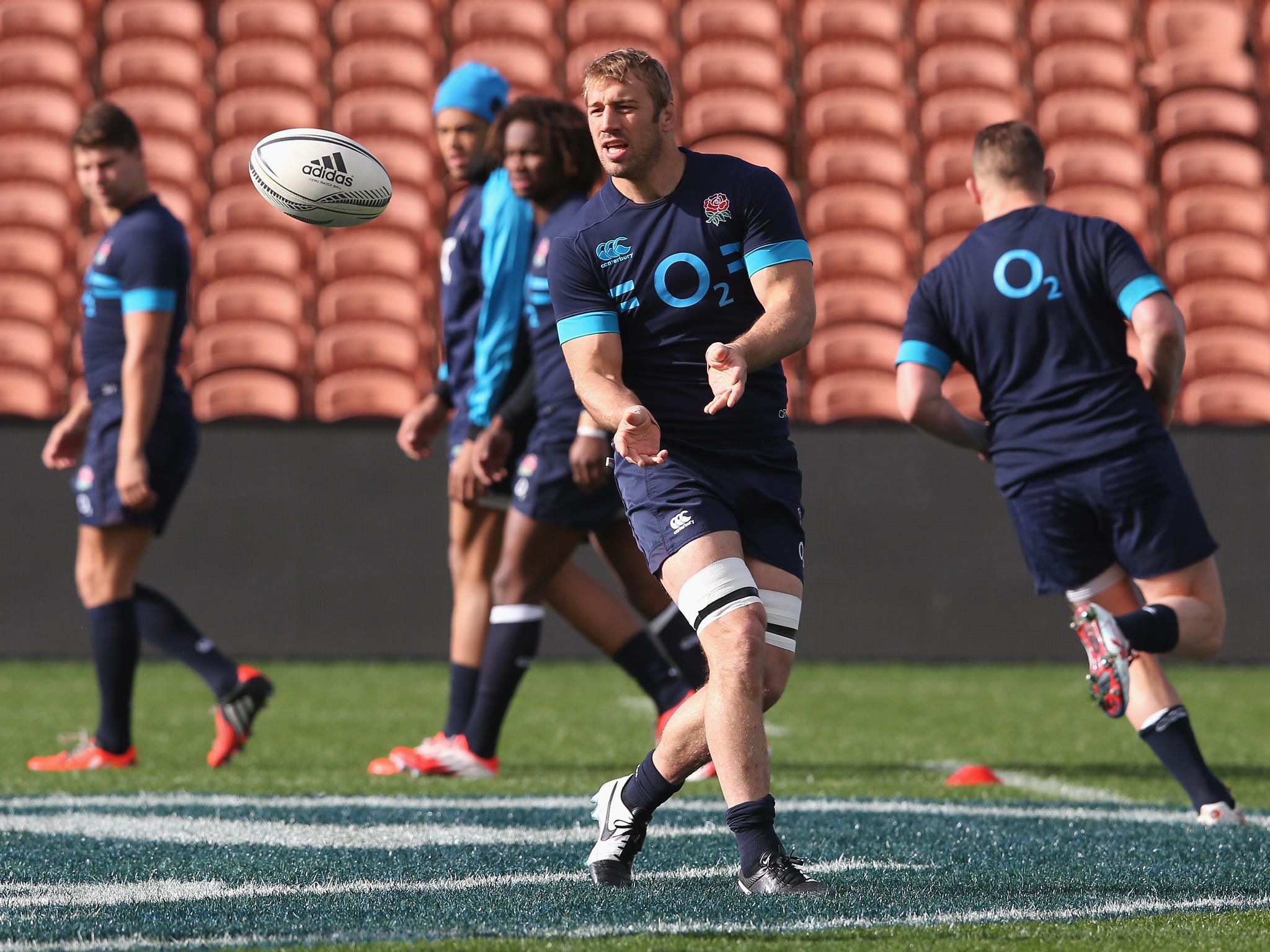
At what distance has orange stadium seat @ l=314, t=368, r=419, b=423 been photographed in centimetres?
1018

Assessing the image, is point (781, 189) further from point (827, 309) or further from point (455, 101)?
point (827, 309)

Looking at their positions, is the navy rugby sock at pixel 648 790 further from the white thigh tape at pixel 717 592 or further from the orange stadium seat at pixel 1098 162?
Result: the orange stadium seat at pixel 1098 162

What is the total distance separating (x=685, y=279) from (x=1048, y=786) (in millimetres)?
2549

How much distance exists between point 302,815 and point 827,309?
7352mm

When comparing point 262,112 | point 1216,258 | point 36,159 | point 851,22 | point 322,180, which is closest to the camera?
point 322,180

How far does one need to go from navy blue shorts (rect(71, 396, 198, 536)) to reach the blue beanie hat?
1393 millimetres

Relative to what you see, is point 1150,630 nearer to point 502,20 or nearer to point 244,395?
point 244,395

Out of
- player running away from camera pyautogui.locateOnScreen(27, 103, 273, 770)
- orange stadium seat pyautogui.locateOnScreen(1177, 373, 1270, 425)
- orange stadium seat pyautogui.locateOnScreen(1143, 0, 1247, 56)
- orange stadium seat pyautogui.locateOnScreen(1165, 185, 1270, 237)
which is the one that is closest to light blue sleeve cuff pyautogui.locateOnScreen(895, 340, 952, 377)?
player running away from camera pyautogui.locateOnScreen(27, 103, 273, 770)

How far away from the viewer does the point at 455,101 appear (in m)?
5.44

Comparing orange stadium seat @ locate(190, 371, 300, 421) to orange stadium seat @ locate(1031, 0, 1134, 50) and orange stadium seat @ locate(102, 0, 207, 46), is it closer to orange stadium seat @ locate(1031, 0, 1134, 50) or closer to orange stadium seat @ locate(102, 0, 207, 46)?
orange stadium seat @ locate(102, 0, 207, 46)

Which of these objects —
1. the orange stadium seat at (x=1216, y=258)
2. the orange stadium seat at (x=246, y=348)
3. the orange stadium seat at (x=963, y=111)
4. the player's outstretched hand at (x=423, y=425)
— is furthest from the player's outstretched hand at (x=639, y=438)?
the orange stadium seat at (x=963, y=111)

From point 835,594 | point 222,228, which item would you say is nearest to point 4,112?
point 222,228

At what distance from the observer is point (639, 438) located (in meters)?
3.09

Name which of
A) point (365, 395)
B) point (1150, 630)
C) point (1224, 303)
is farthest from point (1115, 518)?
point (1224, 303)
